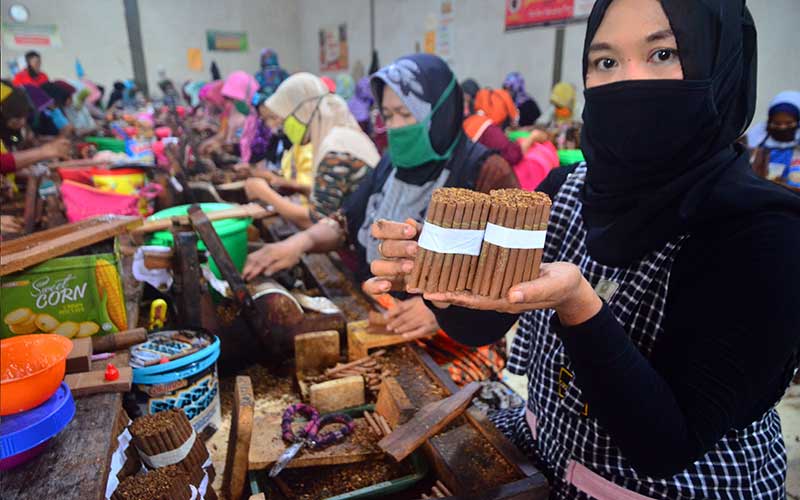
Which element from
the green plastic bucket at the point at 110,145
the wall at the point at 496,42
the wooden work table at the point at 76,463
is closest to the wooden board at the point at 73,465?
the wooden work table at the point at 76,463

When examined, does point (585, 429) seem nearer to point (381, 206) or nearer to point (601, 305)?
point (601, 305)

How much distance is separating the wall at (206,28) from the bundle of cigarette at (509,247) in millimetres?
19566

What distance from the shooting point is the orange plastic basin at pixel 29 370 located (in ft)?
3.16

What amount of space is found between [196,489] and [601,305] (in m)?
1.06

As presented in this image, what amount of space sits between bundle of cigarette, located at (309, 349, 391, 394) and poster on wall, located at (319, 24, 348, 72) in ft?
53.4

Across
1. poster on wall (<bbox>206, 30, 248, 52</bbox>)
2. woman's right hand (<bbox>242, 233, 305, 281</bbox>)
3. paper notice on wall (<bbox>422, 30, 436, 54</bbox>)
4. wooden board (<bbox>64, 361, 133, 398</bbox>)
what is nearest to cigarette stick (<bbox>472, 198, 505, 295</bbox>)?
wooden board (<bbox>64, 361, 133, 398</bbox>)

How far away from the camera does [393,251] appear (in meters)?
1.07

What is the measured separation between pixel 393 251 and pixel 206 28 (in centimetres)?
1984

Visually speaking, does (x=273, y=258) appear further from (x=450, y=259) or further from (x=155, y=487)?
(x=450, y=259)

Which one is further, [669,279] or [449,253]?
[669,279]

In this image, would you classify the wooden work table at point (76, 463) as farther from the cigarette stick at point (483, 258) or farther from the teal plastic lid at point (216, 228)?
the teal plastic lid at point (216, 228)

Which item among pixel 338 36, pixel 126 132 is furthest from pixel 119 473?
pixel 338 36

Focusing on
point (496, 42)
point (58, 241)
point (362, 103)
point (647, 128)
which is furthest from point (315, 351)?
point (496, 42)

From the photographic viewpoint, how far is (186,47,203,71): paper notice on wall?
58.1 feet
